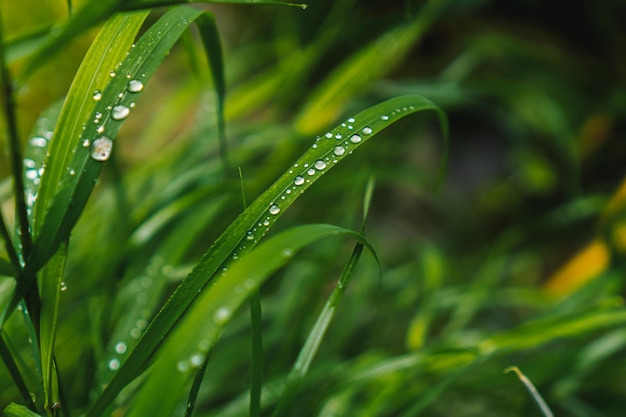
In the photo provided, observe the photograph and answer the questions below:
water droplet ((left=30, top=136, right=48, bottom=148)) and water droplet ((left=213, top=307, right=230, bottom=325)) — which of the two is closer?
water droplet ((left=213, top=307, right=230, bottom=325))

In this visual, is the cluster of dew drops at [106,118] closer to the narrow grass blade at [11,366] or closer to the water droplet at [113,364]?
the narrow grass blade at [11,366]

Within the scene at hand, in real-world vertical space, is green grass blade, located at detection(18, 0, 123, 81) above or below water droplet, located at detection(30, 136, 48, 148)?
above

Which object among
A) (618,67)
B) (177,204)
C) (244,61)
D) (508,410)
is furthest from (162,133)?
(618,67)

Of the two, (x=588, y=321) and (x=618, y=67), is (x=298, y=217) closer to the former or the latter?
(x=588, y=321)

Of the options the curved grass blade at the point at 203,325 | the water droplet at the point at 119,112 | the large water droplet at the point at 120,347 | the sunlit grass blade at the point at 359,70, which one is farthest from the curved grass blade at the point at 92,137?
the sunlit grass blade at the point at 359,70

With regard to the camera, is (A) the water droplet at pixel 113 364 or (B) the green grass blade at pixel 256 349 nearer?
(B) the green grass blade at pixel 256 349

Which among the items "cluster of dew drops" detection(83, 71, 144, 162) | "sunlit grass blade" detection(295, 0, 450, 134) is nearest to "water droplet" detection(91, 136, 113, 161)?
"cluster of dew drops" detection(83, 71, 144, 162)

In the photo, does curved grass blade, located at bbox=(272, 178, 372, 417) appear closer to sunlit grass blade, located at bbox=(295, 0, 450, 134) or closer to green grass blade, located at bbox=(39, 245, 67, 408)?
green grass blade, located at bbox=(39, 245, 67, 408)

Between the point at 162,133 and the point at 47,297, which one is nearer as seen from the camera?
the point at 47,297
